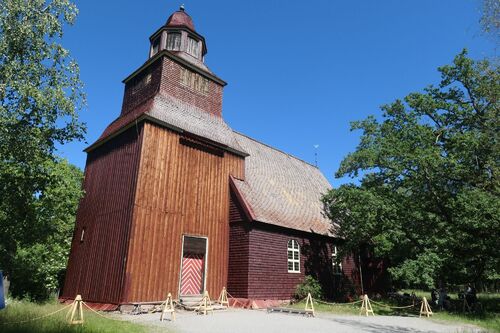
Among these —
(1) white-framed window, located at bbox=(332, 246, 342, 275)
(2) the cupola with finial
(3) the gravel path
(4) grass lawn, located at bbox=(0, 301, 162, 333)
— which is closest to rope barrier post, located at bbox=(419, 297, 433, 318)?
(3) the gravel path

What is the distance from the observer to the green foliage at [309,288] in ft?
70.5

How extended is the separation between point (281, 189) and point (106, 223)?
37.7 feet

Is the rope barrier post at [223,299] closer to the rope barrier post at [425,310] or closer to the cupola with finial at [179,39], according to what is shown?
the rope barrier post at [425,310]

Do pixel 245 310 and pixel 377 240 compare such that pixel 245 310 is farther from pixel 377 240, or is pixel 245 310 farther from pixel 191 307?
pixel 377 240

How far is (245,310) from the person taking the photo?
59.2 ft

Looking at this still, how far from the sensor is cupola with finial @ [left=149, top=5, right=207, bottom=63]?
2380 centimetres

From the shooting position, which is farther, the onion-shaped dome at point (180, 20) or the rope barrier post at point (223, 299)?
the onion-shaped dome at point (180, 20)

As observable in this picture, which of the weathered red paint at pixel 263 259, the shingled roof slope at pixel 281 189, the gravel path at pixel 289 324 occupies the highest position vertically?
the shingled roof slope at pixel 281 189

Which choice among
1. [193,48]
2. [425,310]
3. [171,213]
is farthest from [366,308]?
[193,48]

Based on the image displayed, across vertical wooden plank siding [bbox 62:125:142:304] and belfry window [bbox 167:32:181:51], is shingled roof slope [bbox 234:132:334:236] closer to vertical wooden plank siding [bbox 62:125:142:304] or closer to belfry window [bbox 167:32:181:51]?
vertical wooden plank siding [bbox 62:125:142:304]

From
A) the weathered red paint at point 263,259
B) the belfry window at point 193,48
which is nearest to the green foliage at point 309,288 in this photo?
the weathered red paint at point 263,259

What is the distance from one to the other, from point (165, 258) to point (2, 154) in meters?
8.02

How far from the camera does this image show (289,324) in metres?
13.7

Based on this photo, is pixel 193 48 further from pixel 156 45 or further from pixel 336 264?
pixel 336 264
